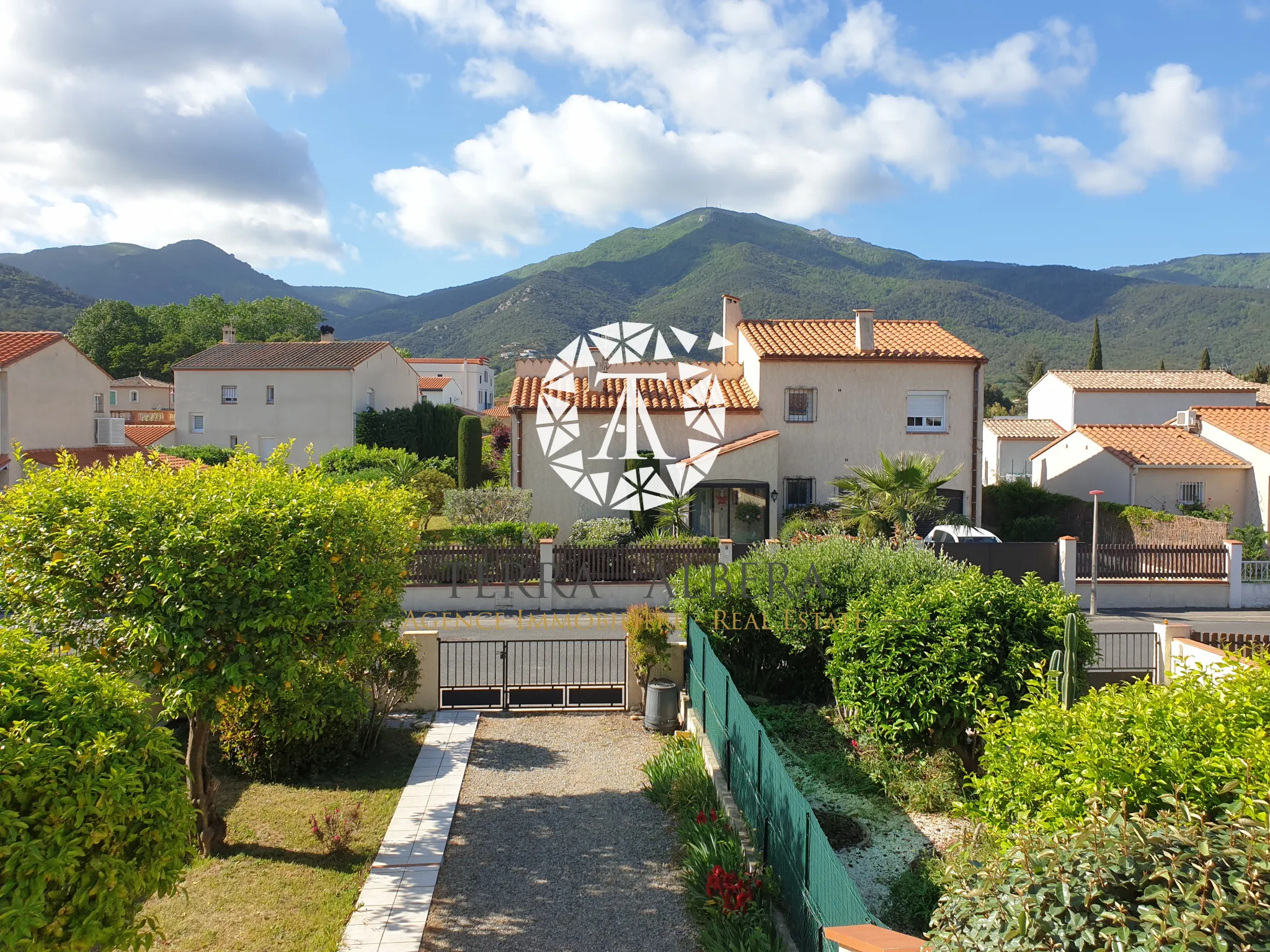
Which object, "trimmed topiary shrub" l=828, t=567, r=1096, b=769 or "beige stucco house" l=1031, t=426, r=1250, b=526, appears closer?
"trimmed topiary shrub" l=828, t=567, r=1096, b=769

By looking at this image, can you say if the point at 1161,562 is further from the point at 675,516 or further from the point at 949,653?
the point at 949,653

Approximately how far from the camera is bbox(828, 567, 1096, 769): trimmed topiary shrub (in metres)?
8.68

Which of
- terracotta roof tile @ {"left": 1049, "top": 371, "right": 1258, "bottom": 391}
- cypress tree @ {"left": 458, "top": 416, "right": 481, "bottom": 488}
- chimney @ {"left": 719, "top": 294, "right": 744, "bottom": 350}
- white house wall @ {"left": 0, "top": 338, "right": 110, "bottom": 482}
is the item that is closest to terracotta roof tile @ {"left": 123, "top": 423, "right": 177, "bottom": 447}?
white house wall @ {"left": 0, "top": 338, "right": 110, "bottom": 482}

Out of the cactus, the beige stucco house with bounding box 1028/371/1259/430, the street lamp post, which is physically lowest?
the street lamp post

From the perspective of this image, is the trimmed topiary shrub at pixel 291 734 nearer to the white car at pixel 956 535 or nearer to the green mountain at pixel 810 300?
the white car at pixel 956 535

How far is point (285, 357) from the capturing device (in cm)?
4025

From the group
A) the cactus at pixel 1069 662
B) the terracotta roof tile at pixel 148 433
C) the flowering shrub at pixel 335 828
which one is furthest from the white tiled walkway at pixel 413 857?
the terracotta roof tile at pixel 148 433

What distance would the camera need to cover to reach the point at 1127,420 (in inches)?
1688

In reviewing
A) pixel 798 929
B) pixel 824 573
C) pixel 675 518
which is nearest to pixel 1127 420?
pixel 675 518

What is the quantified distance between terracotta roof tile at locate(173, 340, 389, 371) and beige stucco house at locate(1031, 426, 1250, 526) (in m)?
31.7

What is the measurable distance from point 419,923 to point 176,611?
125 inches

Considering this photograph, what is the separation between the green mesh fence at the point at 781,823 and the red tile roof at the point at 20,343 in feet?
94.7

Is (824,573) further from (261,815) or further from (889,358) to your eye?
(889,358)

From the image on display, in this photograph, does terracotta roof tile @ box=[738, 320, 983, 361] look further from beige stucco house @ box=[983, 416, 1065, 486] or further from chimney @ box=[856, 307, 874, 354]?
beige stucco house @ box=[983, 416, 1065, 486]
